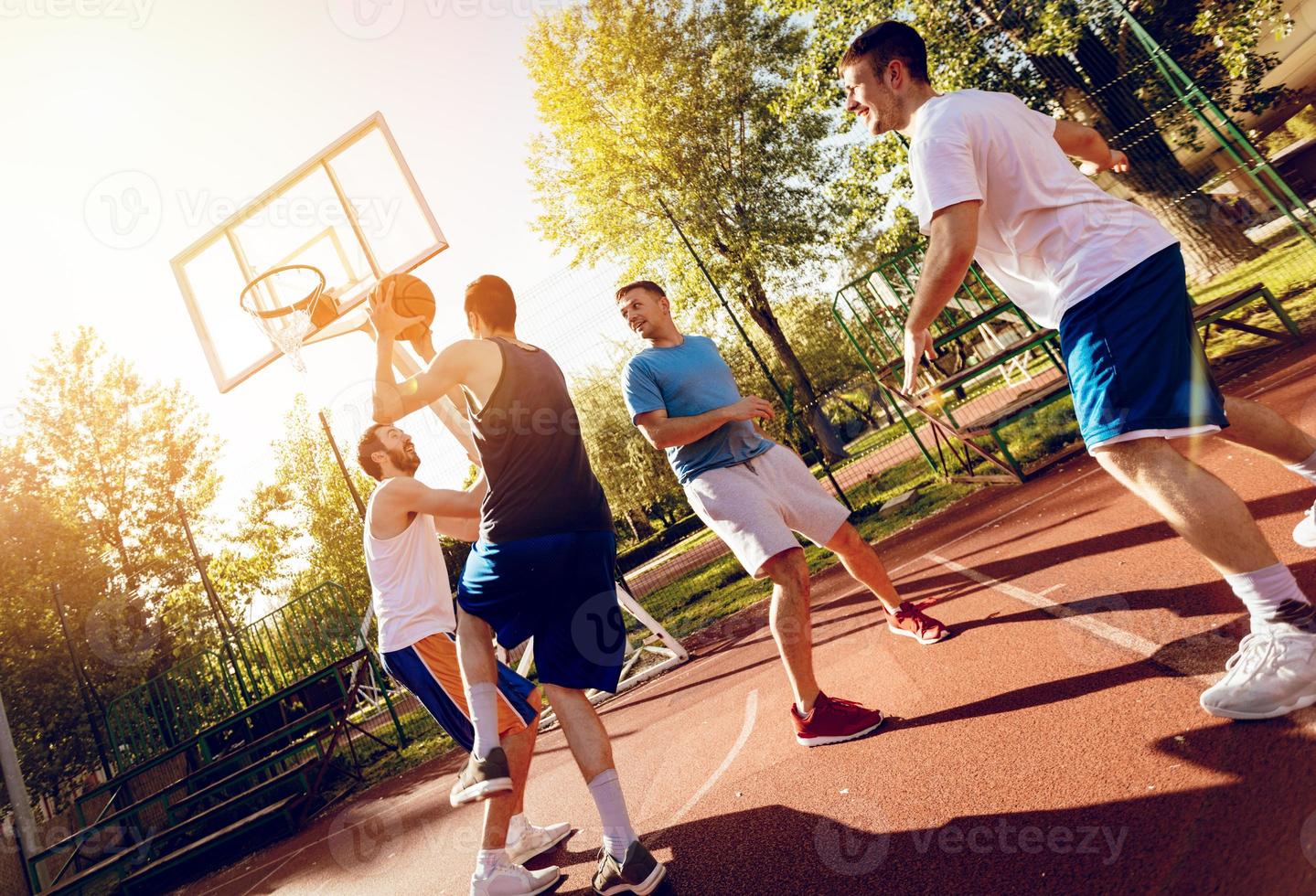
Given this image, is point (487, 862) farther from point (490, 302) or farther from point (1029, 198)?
point (1029, 198)

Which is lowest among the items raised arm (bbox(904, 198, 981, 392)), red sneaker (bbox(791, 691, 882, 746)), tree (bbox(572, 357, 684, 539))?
red sneaker (bbox(791, 691, 882, 746))

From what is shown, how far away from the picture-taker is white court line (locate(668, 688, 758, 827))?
3.27m

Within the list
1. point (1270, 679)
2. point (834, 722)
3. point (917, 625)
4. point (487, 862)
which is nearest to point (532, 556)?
point (487, 862)

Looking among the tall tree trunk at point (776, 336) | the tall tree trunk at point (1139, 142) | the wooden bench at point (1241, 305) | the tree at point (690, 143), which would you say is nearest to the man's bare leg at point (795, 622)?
the wooden bench at point (1241, 305)

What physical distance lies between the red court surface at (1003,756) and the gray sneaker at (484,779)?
28.2 inches

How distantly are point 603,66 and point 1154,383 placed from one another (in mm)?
20123

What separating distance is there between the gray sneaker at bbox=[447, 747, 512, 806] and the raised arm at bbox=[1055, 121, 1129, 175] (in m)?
3.19

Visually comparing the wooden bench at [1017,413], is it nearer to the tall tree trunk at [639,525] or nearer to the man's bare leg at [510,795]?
the man's bare leg at [510,795]

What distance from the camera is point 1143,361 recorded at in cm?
204

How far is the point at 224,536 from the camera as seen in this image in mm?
19844

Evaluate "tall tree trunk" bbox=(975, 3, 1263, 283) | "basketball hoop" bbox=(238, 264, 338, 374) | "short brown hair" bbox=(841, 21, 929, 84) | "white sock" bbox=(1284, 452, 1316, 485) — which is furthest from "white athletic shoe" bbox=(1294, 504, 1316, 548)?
"basketball hoop" bbox=(238, 264, 338, 374)

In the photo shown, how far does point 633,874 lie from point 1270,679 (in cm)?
210

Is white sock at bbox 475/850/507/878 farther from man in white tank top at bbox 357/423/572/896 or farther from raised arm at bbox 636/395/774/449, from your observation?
raised arm at bbox 636/395/774/449

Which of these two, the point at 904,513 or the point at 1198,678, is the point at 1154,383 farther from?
the point at 904,513
